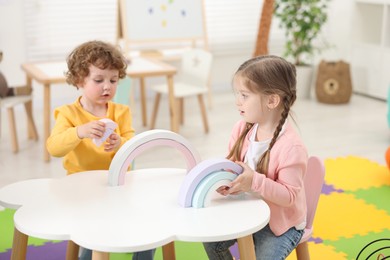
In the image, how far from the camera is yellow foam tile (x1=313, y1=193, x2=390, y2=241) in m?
2.93

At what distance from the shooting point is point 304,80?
5617mm

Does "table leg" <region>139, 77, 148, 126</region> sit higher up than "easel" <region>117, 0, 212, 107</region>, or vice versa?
"easel" <region>117, 0, 212, 107</region>

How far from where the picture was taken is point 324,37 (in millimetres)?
6258

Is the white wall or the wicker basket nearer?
the white wall

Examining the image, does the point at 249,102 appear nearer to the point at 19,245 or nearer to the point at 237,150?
the point at 237,150

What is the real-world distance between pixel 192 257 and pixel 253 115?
2.99 ft

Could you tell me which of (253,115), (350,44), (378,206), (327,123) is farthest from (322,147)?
(253,115)

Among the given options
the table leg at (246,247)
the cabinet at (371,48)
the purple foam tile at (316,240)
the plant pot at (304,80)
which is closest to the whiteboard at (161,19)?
the plant pot at (304,80)

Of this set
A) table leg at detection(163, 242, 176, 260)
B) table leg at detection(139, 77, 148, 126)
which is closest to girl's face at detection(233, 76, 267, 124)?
table leg at detection(163, 242, 176, 260)

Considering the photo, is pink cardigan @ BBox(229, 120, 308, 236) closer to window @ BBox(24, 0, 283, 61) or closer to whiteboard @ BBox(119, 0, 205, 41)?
whiteboard @ BBox(119, 0, 205, 41)

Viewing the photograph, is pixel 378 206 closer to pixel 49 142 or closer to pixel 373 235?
pixel 373 235

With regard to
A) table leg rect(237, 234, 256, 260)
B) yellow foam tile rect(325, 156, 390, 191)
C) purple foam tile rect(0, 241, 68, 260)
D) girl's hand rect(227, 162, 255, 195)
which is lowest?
yellow foam tile rect(325, 156, 390, 191)

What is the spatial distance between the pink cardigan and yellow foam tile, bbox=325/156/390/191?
1609 mm

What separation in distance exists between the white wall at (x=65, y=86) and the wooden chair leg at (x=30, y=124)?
81 cm
